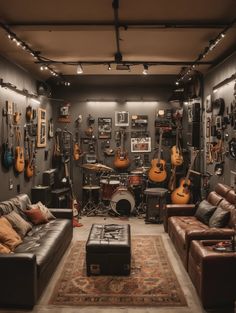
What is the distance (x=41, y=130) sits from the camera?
8.23 metres

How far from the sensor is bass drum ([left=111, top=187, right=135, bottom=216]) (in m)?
8.21

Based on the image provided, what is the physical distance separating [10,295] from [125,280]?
1463mm

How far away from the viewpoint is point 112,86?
9.41 metres

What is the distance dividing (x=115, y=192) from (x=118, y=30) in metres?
4.31

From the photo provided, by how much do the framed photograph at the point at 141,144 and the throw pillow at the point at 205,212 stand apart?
11.7 feet

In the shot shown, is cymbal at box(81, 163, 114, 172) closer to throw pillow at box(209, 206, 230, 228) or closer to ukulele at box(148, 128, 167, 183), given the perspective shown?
ukulele at box(148, 128, 167, 183)

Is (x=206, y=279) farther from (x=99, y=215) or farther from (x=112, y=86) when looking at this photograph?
(x=112, y=86)

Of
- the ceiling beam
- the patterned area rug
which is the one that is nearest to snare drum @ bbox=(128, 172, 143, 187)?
the patterned area rug

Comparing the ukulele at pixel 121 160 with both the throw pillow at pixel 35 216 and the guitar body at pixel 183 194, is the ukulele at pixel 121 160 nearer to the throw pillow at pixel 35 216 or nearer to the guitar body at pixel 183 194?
the guitar body at pixel 183 194

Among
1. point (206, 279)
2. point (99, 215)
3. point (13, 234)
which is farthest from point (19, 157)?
point (206, 279)

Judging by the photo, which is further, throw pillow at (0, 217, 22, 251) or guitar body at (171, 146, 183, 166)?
guitar body at (171, 146, 183, 166)

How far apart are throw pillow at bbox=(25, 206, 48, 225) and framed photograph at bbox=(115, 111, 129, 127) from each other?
14.0 ft

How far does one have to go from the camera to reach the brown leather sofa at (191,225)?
4.58 meters

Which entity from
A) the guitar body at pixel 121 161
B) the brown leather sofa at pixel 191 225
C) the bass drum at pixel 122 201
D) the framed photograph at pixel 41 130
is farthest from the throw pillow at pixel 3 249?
the guitar body at pixel 121 161
